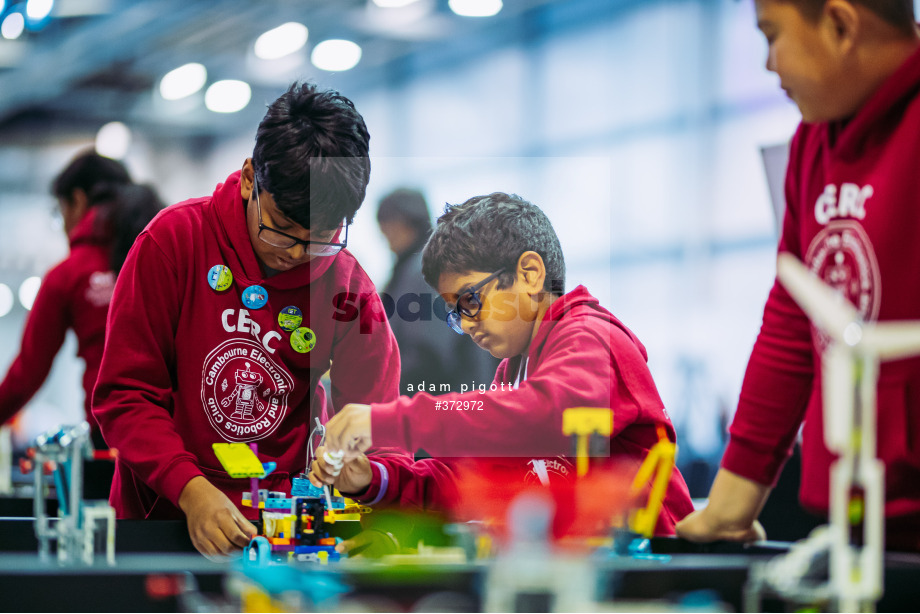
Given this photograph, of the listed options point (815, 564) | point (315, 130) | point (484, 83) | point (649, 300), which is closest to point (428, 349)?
point (315, 130)

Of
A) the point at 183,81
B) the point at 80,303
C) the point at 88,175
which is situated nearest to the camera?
the point at 80,303

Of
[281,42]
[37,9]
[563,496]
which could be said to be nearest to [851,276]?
[563,496]

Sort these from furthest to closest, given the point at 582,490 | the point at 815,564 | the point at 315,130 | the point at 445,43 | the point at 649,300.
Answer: the point at 445,43
the point at 649,300
the point at 315,130
the point at 582,490
the point at 815,564

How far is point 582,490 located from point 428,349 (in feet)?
1.09

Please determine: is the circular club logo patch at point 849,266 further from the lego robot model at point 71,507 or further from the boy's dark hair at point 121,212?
the boy's dark hair at point 121,212

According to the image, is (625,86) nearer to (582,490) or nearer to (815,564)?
(582,490)

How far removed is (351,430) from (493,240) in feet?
1.32

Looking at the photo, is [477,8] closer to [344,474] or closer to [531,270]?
[531,270]

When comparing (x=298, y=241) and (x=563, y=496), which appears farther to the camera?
(x=298, y=241)

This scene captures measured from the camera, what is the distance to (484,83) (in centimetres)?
504

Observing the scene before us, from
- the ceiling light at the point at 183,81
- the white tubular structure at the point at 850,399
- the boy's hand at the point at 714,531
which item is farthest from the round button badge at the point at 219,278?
the ceiling light at the point at 183,81

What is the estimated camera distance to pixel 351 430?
1030 millimetres

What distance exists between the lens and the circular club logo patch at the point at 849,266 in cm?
84

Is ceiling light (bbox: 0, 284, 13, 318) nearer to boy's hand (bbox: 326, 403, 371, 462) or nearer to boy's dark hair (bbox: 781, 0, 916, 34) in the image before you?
boy's hand (bbox: 326, 403, 371, 462)
